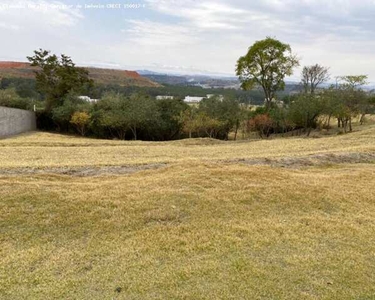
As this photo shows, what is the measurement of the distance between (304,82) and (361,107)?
12.0m

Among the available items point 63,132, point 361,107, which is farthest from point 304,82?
point 63,132

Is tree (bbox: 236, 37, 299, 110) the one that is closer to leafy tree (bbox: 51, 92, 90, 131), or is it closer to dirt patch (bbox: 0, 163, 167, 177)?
leafy tree (bbox: 51, 92, 90, 131)

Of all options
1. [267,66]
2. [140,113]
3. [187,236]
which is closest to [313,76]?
[267,66]

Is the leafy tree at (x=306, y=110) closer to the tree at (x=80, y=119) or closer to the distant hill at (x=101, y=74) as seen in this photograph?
the tree at (x=80, y=119)

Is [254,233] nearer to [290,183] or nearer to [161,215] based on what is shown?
[161,215]

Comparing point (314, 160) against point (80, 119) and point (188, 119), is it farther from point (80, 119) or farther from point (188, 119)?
point (80, 119)

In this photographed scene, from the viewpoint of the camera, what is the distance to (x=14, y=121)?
25.1m

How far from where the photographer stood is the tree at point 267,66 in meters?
32.3

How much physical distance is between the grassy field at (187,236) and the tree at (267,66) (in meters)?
27.3

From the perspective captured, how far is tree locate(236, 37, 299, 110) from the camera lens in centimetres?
3234

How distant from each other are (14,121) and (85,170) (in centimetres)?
2042

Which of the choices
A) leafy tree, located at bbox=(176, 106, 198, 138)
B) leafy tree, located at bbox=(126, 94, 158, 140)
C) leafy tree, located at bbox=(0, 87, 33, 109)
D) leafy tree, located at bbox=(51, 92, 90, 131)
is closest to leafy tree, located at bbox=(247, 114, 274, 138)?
leafy tree, located at bbox=(176, 106, 198, 138)

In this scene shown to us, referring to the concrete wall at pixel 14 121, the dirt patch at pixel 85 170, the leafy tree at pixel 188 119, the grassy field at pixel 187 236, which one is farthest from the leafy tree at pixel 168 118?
the grassy field at pixel 187 236

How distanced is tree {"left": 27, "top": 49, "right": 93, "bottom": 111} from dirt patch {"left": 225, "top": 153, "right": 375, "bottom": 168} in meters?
26.3
